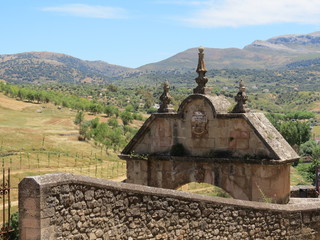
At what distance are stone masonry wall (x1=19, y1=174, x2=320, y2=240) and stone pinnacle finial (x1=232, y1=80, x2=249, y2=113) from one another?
9.56ft

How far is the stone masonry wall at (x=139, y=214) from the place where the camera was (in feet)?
22.9

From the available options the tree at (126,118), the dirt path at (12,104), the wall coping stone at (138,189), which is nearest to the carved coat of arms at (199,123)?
the wall coping stone at (138,189)

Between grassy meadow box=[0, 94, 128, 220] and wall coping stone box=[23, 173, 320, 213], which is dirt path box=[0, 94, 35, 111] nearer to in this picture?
grassy meadow box=[0, 94, 128, 220]

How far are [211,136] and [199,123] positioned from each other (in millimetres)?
458

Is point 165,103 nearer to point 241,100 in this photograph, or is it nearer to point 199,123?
point 199,123

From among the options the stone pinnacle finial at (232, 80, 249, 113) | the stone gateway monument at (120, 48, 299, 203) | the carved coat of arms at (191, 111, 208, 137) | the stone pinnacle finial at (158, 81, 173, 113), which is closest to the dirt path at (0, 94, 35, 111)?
the stone gateway monument at (120, 48, 299, 203)

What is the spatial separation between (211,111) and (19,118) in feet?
255

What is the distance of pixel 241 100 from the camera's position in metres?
12.0

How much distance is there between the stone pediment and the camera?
38.6 feet

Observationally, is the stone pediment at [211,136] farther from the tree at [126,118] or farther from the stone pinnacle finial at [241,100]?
the tree at [126,118]

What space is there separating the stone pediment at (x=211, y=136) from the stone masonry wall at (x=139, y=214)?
180cm

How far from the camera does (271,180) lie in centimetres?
1162

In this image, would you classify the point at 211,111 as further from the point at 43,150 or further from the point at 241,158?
the point at 43,150

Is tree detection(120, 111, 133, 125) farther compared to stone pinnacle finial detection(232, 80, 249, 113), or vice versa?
tree detection(120, 111, 133, 125)
